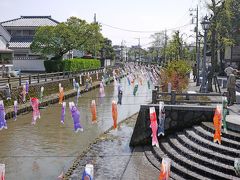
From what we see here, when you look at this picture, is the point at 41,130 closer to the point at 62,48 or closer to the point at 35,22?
the point at 62,48

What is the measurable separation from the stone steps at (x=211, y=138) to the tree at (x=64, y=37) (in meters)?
33.8

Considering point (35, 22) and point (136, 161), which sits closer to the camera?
point (136, 161)

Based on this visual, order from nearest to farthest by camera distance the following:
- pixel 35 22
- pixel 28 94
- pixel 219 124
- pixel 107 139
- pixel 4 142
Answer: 1. pixel 219 124
2. pixel 107 139
3. pixel 4 142
4. pixel 28 94
5. pixel 35 22

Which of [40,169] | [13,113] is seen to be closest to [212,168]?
[40,169]

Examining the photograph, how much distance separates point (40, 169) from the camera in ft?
40.7

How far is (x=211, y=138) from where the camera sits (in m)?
12.2

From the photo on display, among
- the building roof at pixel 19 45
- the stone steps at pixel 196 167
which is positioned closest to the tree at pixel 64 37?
the building roof at pixel 19 45

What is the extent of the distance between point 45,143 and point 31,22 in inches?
2034

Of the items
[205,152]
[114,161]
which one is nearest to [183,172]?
[205,152]

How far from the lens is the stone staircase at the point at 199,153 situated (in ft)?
34.1

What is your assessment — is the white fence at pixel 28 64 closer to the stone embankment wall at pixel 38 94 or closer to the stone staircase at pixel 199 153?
the stone embankment wall at pixel 38 94

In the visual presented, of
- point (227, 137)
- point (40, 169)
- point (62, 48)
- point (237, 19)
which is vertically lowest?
point (40, 169)

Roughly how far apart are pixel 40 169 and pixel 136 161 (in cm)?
315

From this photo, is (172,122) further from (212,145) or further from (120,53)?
(120,53)
